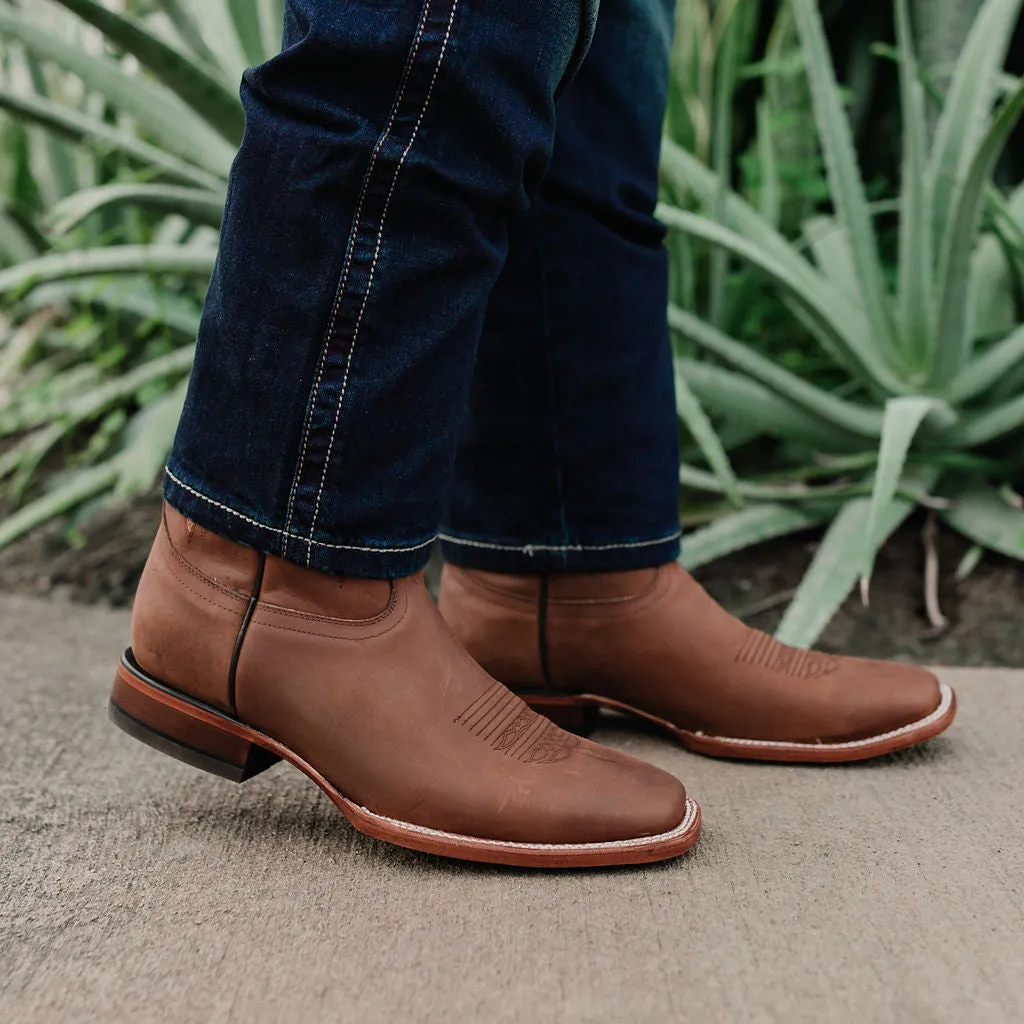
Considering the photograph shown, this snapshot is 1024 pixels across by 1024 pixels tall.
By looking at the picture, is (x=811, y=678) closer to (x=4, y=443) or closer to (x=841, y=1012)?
(x=841, y=1012)

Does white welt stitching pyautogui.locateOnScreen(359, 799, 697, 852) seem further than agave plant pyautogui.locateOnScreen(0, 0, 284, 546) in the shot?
No

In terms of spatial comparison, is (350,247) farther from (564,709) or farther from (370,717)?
(564,709)

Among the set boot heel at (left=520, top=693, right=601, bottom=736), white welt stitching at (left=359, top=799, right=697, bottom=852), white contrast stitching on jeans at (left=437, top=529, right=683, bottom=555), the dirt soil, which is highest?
white contrast stitching on jeans at (left=437, top=529, right=683, bottom=555)

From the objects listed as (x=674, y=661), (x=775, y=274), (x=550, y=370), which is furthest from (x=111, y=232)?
(x=674, y=661)

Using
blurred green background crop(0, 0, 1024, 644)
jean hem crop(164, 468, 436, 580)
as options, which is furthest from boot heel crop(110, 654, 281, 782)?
blurred green background crop(0, 0, 1024, 644)

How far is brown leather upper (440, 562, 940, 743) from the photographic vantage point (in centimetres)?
77

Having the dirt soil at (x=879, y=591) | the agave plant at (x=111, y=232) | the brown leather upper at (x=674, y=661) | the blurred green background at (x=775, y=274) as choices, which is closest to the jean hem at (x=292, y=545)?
the brown leather upper at (x=674, y=661)

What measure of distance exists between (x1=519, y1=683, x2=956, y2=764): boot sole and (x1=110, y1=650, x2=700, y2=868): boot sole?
178mm

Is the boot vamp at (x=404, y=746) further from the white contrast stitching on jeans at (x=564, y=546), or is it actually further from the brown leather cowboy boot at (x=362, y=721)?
the white contrast stitching on jeans at (x=564, y=546)

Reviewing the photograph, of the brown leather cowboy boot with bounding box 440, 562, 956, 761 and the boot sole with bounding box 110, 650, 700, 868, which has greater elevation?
the boot sole with bounding box 110, 650, 700, 868

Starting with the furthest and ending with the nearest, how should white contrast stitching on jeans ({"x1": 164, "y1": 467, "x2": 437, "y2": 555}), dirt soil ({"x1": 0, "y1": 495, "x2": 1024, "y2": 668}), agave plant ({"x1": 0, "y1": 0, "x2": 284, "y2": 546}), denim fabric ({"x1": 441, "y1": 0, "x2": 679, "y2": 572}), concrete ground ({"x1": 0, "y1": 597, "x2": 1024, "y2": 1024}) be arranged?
agave plant ({"x1": 0, "y1": 0, "x2": 284, "y2": 546}) < dirt soil ({"x1": 0, "y1": 495, "x2": 1024, "y2": 668}) < denim fabric ({"x1": 441, "y1": 0, "x2": 679, "y2": 572}) < white contrast stitching on jeans ({"x1": 164, "y1": 467, "x2": 437, "y2": 555}) < concrete ground ({"x1": 0, "y1": 597, "x2": 1024, "y2": 1024})

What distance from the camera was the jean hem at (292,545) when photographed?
580 millimetres

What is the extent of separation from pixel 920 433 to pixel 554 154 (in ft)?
2.23

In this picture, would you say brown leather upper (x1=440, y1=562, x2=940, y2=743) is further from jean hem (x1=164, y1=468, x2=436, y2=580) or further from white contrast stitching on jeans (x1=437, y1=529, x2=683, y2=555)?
jean hem (x1=164, y1=468, x2=436, y2=580)
